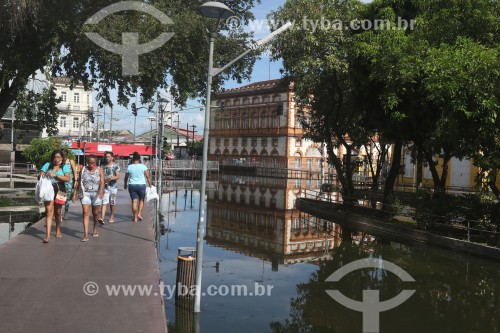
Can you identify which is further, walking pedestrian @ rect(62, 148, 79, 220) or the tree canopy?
the tree canopy

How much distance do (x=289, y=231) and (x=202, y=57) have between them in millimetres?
7439

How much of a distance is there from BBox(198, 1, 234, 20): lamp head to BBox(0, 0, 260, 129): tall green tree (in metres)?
9.36

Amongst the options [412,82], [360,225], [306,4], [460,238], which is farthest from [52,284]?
[306,4]

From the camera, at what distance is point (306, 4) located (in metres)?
20.7

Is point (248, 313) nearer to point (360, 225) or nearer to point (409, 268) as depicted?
point (409, 268)

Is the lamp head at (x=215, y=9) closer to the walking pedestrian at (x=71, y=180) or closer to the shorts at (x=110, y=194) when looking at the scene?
the walking pedestrian at (x=71, y=180)

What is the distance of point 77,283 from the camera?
6902mm

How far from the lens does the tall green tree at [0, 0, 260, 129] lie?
15914mm

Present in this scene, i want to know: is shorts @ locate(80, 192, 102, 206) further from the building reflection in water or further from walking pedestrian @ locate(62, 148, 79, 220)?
the building reflection in water

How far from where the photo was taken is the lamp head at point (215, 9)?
23.0ft

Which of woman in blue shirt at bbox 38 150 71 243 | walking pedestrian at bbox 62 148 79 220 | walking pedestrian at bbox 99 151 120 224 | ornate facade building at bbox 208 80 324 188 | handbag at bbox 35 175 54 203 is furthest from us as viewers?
ornate facade building at bbox 208 80 324 188

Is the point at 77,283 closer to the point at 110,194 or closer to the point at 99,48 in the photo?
the point at 110,194

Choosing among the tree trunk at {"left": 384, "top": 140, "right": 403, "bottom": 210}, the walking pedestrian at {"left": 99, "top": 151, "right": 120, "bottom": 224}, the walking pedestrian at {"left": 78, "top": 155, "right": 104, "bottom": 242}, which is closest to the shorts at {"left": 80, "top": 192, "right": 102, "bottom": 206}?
the walking pedestrian at {"left": 78, "top": 155, "right": 104, "bottom": 242}

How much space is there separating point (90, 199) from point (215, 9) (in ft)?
15.9
